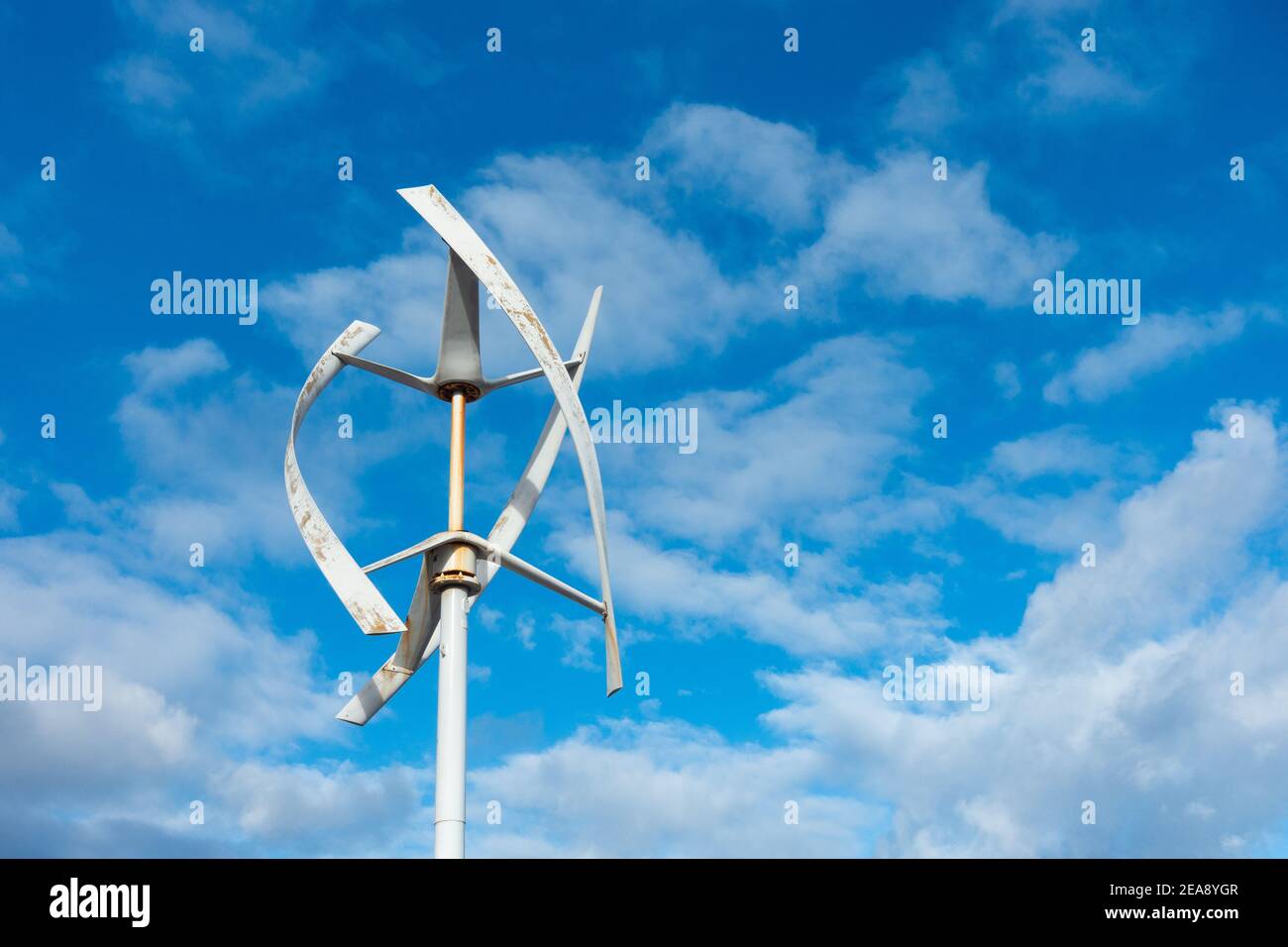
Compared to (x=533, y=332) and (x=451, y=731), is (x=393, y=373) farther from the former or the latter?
(x=451, y=731)

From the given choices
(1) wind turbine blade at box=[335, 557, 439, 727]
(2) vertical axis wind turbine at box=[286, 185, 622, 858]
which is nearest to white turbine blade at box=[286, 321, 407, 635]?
(2) vertical axis wind turbine at box=[286, 185, 622, 858]

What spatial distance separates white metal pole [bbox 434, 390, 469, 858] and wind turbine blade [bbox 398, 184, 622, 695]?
3.70 metres

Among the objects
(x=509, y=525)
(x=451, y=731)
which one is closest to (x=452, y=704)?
(x=451, y=731)

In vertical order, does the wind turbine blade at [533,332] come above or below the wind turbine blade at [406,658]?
above

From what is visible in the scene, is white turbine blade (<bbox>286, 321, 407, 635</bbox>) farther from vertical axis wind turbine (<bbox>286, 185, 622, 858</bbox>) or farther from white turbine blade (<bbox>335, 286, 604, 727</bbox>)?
white turbine blade (<bbox>335, 286, 604, 727</bbox>)

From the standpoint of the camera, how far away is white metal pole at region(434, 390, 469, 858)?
2984cm

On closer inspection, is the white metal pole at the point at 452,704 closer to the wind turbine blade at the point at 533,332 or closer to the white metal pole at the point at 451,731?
the white metal pole at the point at 451,731

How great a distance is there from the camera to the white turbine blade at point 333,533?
3059 cm

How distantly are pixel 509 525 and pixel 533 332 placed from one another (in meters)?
5.92

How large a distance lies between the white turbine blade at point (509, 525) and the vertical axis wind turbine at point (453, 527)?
0.12 feet

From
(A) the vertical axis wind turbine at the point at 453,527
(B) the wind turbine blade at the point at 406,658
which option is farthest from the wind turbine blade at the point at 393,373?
(B) the wind turbine blade at the point at 406,658
